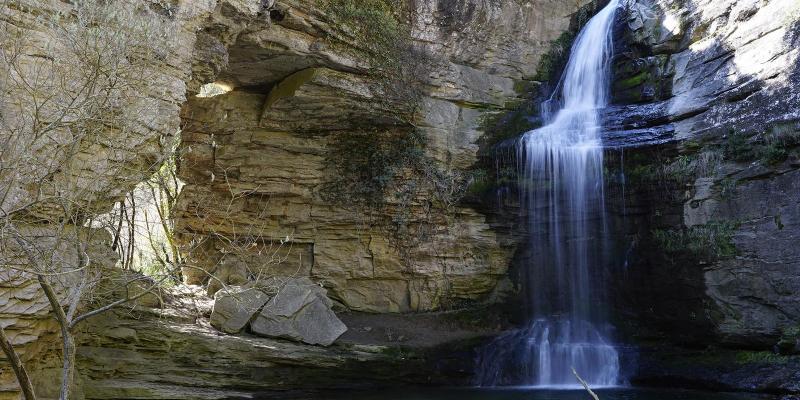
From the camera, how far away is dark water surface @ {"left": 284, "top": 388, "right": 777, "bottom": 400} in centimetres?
940

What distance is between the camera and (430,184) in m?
13.0

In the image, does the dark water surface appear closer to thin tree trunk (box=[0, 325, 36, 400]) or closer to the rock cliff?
the rock cliff

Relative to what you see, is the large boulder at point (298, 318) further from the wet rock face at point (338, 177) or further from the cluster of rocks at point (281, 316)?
Answer: the wet rock face at point (338, 177)

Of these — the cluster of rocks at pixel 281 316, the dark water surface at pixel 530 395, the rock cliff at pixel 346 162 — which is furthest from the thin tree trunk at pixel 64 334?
the dark water surface at pixel 530 395

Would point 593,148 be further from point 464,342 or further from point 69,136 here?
point 69,136

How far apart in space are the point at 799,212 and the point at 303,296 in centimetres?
822

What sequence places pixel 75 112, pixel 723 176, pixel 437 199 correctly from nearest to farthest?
1. pixel 75 112
2. pixel 723 176
3. pixel 437 199

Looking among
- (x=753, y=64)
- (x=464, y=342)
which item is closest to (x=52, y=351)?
(x=464, y=342)

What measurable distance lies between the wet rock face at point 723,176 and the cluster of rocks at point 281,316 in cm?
564

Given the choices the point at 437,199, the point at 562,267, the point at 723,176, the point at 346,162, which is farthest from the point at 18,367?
the point at 723,176

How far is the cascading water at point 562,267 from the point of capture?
10930mm

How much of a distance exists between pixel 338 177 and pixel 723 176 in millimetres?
7224

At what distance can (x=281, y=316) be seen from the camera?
34.8 feet

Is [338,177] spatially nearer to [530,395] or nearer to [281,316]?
[281,316]
